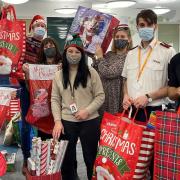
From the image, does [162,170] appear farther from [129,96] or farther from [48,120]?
[48,120]

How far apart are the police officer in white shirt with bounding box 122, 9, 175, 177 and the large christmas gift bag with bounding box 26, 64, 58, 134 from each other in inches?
28.0

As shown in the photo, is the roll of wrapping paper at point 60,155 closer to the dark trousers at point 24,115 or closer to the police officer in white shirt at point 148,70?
the police officer in white shirt at point 148,70

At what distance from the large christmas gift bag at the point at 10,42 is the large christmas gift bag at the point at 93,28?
1.41 feet

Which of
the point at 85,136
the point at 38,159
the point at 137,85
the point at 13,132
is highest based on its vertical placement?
the point at 137,85

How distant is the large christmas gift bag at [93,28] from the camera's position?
2723 millimetres

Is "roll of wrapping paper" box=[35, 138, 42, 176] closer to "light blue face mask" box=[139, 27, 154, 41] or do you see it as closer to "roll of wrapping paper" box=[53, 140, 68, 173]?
"roll of wrapping paper" box=[53, 140, 68, 173]

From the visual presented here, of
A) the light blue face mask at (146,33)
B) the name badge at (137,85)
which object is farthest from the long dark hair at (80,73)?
the light blue face mask at (146,33)

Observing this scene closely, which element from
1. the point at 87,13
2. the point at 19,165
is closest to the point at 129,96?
the point at 87,13

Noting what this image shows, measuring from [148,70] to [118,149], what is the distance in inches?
22.3

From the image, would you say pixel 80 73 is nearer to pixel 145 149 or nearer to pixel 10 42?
pixel 10 42

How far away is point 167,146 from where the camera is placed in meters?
1.76

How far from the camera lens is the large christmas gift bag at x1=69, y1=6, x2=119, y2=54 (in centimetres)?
272

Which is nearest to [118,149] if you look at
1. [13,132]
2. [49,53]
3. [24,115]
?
[49,53]

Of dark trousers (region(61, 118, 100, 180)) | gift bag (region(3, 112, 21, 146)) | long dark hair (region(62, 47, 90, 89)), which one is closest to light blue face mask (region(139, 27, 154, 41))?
long dark hair (region(62, 47, 90, 89))
